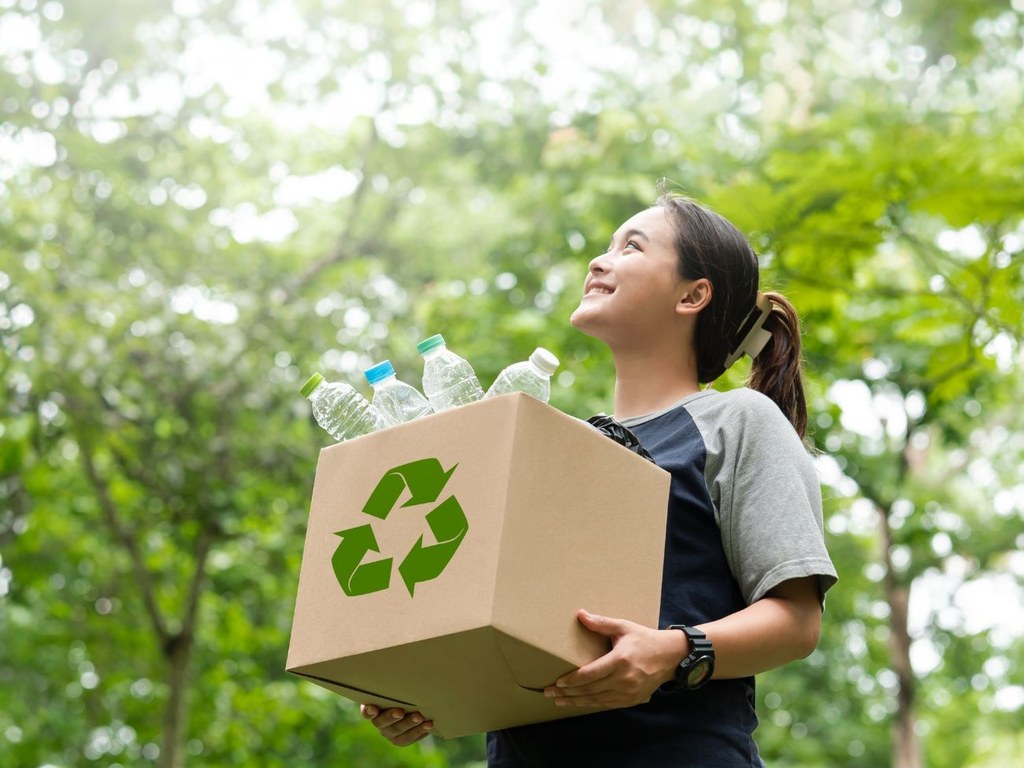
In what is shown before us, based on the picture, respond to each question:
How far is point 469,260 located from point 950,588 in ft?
14.0

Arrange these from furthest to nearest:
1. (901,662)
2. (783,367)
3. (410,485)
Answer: (901,662) < (783,367) < (410,485)

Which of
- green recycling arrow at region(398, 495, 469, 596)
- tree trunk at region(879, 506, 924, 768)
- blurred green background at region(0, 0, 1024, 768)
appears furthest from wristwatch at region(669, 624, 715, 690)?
tree trunk at region(879, 506, 924, 768)

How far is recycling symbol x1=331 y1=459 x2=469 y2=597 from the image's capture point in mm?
1466

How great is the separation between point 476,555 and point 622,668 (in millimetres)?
220

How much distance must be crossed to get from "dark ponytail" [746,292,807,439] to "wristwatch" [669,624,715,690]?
1.92 ft

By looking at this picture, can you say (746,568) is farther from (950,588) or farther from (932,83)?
(950,588)

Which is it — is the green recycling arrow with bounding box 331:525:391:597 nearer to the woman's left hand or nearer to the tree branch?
the woman's left hand

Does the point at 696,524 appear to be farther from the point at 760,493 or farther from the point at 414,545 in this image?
the point at 414,545

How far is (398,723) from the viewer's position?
175cm

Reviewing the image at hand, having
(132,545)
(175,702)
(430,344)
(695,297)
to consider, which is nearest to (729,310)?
(695,297)

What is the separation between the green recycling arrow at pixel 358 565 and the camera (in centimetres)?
151

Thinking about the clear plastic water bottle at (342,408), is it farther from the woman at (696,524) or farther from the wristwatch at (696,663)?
the wristwatch at (696,663)

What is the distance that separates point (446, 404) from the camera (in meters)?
1.83

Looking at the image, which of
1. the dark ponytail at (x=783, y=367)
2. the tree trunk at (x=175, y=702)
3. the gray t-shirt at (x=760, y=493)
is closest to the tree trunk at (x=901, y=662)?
the tree trunk at (x=175, y=702)
